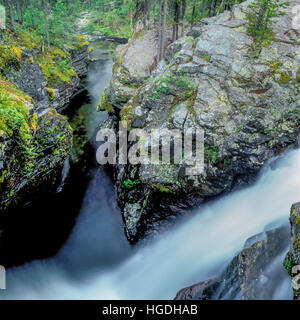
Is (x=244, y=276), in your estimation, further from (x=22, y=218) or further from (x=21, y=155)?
(x=22, y=218)

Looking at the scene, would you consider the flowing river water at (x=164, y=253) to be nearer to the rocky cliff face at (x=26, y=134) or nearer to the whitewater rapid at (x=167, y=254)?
the whitewater rapid at (x=167, y=254)

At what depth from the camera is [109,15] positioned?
42500mm

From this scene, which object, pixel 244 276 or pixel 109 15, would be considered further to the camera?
pixel 109 15

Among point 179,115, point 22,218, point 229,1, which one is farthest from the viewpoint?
point 229,1

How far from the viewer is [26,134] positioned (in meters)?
9.23

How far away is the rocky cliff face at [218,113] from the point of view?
9.41m

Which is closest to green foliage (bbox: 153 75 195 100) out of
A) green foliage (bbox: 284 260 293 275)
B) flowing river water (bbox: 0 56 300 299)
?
flowing river water (bbox: 0 56 300 299)

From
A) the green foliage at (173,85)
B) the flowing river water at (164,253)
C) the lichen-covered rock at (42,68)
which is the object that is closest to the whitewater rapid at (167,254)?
the flowing river water at (164,253)

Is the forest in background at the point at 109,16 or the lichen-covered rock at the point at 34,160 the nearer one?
the lichen-covered rock at the point at 34,160

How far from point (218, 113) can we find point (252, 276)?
6.56m

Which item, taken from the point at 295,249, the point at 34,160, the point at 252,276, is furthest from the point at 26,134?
the point at 295,249

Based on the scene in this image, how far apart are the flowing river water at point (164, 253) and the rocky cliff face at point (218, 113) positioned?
30.6 inches
